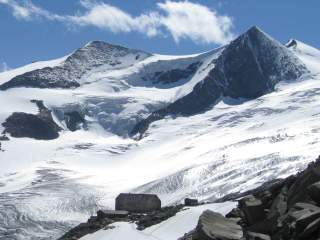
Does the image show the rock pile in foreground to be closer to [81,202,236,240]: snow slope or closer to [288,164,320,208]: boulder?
[288,164,320,208]: boulder

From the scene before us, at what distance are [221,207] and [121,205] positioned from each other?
2356cm

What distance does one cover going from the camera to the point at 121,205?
7162cm

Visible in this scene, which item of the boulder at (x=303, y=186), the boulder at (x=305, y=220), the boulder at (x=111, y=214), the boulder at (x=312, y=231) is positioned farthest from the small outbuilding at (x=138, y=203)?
the boulder at (x=312, y=231)

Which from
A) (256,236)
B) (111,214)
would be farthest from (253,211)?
(111,214)

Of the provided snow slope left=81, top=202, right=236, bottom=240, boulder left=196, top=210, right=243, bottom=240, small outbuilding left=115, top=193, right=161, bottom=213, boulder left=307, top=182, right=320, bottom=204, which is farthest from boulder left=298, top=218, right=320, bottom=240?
small outbuilding left=115, top=193, right=161, bottom=213

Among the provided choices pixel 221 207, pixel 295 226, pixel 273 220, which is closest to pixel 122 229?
pixel 221 207

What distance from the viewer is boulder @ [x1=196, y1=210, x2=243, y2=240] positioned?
105 feet

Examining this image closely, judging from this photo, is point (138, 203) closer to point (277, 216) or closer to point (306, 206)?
point (277, 216)

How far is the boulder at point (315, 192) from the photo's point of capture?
27.5m

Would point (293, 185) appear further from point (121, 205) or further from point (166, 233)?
point (121, 205)

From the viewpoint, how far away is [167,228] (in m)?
48.8

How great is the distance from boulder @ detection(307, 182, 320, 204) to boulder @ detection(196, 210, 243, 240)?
179 inches

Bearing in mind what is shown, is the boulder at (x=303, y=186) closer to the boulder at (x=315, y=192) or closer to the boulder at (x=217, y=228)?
the boulder at (x=315, y=192)

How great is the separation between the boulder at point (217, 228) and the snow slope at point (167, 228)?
11358 mm
